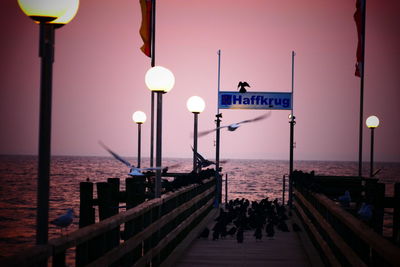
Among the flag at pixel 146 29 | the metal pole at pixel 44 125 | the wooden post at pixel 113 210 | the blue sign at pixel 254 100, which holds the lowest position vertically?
the wooden post at pixel 113 210

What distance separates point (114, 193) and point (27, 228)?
59.0 feet

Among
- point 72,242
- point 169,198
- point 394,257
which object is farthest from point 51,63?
point 169,198

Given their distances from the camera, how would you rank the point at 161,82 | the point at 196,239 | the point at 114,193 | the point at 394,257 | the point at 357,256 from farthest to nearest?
the point at 196,239
the point at 161,82
the point at 114,193
the point at 357,256
the point at 394,257

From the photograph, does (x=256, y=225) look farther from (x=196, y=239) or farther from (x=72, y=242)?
(x=72, y=242)

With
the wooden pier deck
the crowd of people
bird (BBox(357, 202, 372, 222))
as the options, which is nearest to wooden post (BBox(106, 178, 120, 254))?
the wooden pier deck

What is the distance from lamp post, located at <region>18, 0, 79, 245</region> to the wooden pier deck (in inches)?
175

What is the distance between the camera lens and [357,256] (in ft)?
16.5

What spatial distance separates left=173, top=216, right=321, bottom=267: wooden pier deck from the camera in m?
8.41

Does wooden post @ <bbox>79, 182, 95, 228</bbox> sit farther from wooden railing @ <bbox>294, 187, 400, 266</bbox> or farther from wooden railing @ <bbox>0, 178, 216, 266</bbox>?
wooden railing @ <bbox>294, 187, 400, 266</bbox>

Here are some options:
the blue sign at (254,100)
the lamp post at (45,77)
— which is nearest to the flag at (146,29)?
the blue sign at (254,100)

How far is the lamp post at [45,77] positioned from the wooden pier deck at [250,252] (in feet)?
14.6

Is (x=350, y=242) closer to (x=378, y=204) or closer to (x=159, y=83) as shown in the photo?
(x=378, y=204)

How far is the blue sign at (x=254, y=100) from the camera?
1684 centimetres

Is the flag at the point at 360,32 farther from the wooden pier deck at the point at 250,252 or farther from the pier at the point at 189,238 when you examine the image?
the wooden pier deck at the point at 250,252
